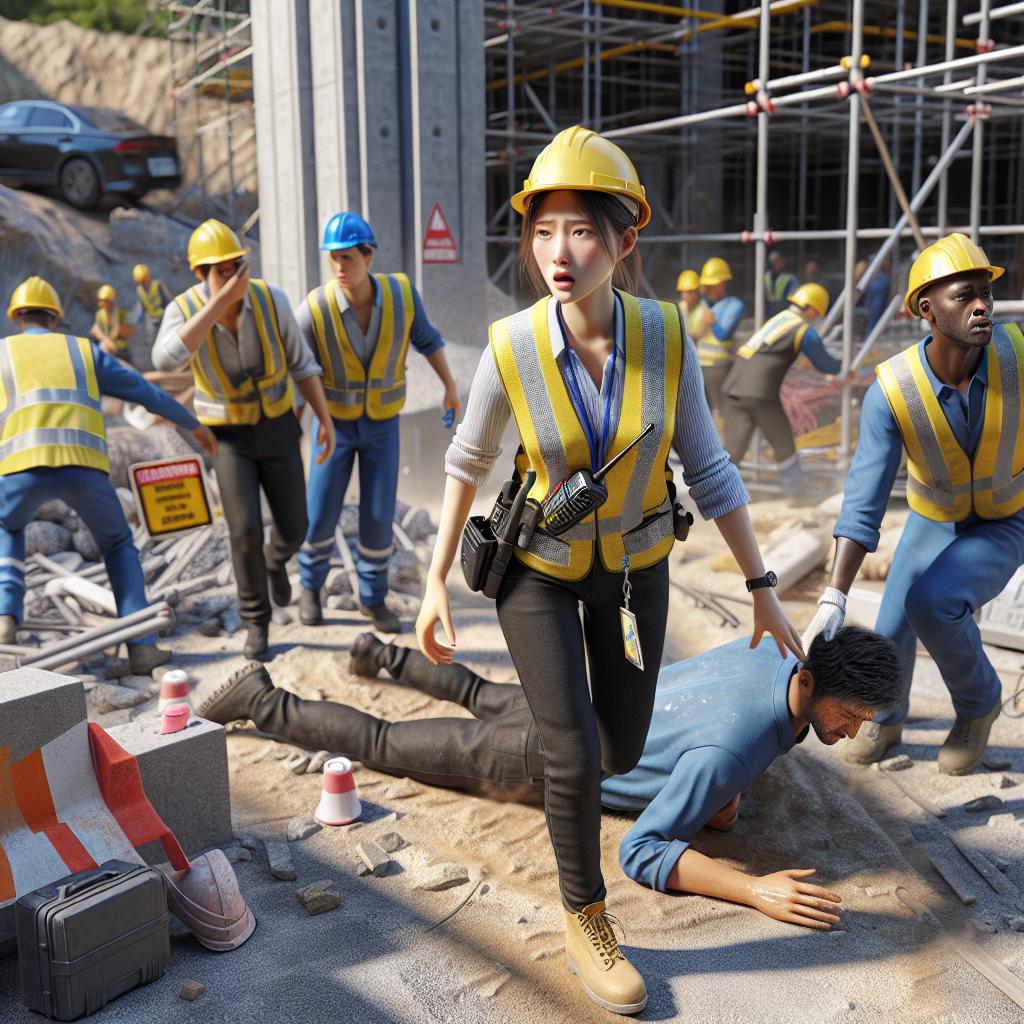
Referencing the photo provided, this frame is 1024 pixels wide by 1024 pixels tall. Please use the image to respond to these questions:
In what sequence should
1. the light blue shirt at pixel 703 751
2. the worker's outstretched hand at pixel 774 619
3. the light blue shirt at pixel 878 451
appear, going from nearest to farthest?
the worker's outstretched hand at pixel 774 619
the light blue shirt at pixel 703 751
the light blue shirt at pixel 878 451

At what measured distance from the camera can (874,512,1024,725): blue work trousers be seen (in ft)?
13.4

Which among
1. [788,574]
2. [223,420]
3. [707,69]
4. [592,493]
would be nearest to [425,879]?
[592,493]

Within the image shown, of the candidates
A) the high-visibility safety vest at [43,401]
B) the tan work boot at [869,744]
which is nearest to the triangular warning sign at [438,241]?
the high-visibility safety vest at [43,401]

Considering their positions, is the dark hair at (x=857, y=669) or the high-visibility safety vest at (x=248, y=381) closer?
the dark hair at (x=857, y=669)

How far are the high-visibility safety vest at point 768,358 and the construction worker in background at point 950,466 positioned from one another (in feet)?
15.5

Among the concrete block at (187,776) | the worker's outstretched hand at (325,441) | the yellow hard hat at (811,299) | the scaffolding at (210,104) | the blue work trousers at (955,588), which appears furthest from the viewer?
the scaffolding at (210,104)

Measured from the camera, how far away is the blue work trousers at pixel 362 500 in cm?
603

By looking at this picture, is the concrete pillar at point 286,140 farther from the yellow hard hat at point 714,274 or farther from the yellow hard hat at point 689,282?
the yellow hard hat at point 714,274

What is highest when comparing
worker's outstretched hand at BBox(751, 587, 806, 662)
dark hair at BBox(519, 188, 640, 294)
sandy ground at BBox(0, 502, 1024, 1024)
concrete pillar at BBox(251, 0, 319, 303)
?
concrete pillar at BBox(251, 0, 319, 303)

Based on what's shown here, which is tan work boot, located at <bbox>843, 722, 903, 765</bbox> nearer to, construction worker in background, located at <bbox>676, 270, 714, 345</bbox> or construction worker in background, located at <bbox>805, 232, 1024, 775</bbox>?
construction worker in background, located at <bbox>805, 232, 1024, 775</bbox>

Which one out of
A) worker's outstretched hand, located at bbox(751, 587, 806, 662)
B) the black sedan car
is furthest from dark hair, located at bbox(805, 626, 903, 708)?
the black sedan car

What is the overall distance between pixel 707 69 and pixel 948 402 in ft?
47.1

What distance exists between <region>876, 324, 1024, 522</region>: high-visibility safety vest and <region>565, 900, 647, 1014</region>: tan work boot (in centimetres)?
199

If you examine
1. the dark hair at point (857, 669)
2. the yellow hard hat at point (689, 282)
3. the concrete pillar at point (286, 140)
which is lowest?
the dark hair at point (857, 669)
